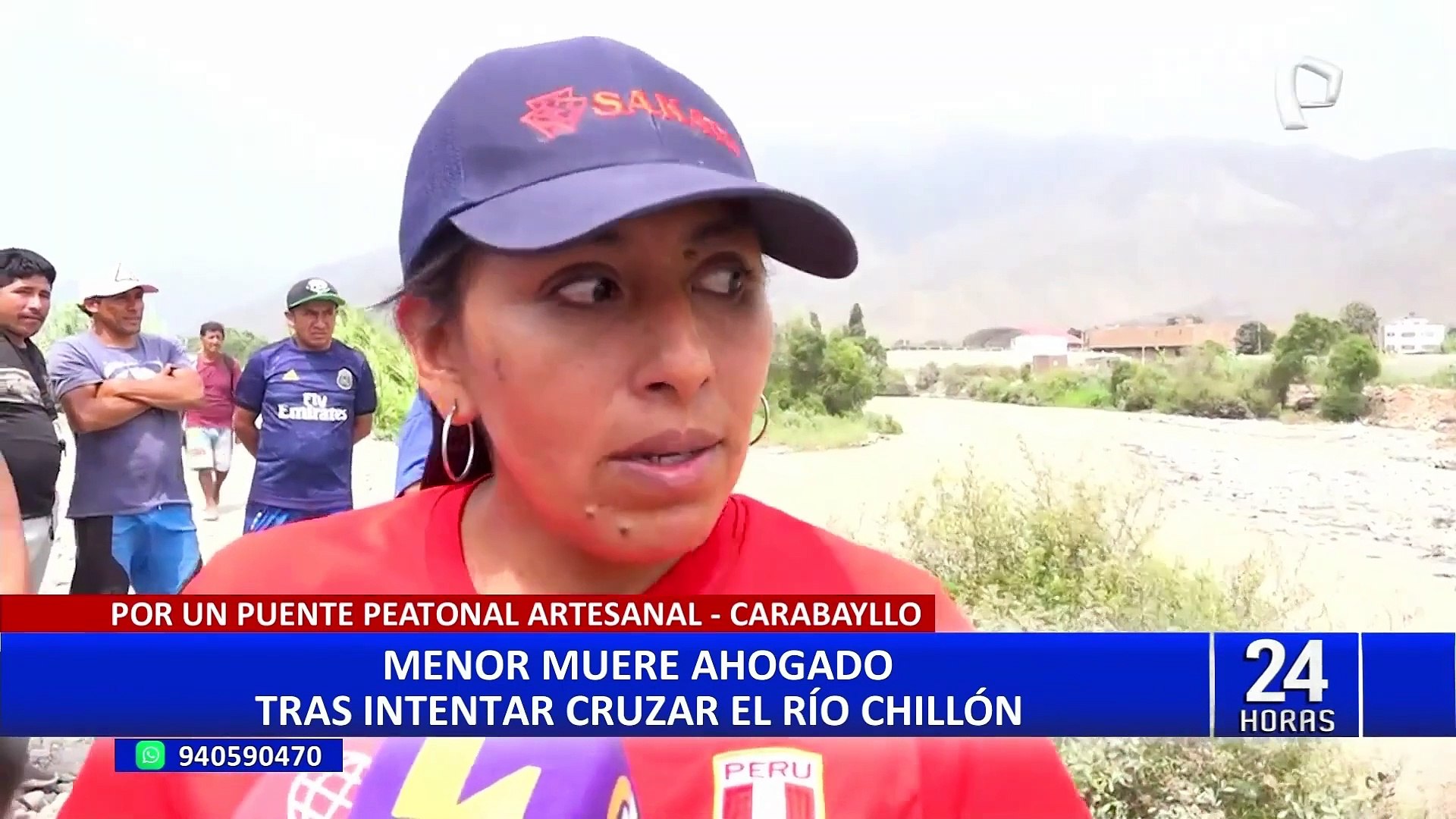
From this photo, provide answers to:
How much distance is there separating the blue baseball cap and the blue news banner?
0.38 m

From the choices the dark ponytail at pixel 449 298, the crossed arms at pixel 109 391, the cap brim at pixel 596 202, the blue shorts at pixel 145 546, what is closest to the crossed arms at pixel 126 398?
the crossed arms at pixel 109 391

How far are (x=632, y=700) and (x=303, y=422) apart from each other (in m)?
1.26

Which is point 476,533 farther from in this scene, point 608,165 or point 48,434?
point 48,434

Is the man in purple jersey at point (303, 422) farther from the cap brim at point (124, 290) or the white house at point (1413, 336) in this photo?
the white house at point (1413, 336)

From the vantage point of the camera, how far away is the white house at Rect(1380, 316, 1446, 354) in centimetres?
158

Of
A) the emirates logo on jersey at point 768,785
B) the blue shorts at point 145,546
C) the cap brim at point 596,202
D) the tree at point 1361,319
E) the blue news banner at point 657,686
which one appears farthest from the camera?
the blue shorts at point 145,546

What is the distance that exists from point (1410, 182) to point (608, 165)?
1388 mm

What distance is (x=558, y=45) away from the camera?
0.69 m

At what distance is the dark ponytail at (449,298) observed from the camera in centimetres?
68

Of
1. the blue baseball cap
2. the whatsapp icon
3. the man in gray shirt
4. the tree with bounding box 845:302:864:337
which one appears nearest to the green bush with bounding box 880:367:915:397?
the tree with bounding box 845:302:864:337

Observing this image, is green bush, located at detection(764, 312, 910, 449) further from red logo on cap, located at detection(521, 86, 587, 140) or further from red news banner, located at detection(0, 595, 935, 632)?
red logo on cap, located at detection(521, 86, 587, 140)

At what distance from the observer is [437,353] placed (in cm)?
74

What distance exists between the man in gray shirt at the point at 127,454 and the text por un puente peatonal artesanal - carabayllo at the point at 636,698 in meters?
0.89

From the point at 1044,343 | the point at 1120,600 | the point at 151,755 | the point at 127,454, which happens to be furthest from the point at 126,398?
the point at 1120,600
